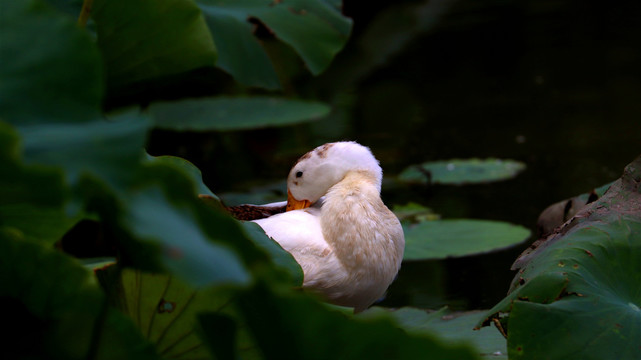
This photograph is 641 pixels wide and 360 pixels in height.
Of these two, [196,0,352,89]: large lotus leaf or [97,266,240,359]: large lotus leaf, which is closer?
[97,266,240,359]: large lotus leaf

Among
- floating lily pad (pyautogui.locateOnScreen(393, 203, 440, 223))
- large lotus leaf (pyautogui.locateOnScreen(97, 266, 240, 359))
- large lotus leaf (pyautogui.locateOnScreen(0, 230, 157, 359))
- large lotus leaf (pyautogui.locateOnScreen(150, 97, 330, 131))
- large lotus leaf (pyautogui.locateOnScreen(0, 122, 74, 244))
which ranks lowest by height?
large lotus leaf (pyautogui.locateOnScreen(150, 97, 330, 131))

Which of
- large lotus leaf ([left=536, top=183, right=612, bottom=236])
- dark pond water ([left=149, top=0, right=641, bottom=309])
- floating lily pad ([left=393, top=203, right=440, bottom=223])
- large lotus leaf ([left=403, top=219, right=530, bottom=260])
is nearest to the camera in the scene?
large lotus leaf ([left=536, top=183, right=612, bottom=236])

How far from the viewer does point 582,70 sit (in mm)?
5078

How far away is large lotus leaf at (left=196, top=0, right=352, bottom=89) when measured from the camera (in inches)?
104

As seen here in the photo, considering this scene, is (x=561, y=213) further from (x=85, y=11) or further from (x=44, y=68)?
(x=44, y=68)

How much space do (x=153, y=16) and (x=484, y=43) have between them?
5036 mm

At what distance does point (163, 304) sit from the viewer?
748mm

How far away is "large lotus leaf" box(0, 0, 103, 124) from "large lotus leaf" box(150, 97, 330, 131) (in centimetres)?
367

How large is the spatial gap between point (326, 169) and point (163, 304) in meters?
1.28

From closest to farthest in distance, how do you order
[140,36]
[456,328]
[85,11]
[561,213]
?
[140,36] < [85,11] < [456,328] < [561,213]

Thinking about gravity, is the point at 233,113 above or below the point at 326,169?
below

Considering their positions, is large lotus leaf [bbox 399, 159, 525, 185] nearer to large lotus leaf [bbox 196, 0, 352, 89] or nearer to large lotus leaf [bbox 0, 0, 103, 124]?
large lotus leaf [bbox 196, 0, 352, 89]

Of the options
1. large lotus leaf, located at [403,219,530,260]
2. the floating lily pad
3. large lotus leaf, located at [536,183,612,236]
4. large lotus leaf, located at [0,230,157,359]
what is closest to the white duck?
large lotus leaf, located at [536,183,612,236]

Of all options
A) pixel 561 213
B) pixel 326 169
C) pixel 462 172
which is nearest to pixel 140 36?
pixel 326 169
